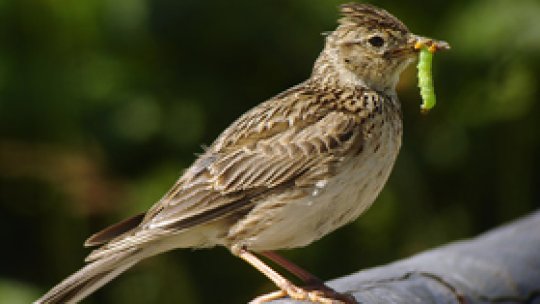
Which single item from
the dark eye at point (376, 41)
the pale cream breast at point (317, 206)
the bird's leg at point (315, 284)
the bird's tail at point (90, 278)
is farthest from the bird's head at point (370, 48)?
the bird's tail at point (90, 278)

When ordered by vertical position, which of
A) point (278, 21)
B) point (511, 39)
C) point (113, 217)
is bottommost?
point (113, 217)

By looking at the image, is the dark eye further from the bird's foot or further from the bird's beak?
the bird's foot

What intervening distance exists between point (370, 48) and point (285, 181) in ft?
2.60

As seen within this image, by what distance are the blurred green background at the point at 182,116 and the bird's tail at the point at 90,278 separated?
1943mm

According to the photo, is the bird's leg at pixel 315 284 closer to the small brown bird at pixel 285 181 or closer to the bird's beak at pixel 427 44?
the small brown bird at pixel 285 181

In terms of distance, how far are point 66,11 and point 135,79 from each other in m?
0.60

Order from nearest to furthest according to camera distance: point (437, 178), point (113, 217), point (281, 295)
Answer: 1. point (281, 295)
2. point (113, 217)
3. point (437, 178)

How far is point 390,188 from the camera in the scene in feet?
23.7

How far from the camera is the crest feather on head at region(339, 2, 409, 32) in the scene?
521cm

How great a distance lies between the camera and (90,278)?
4.73 metres

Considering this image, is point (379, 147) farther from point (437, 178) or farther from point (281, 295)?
point (437, 178)

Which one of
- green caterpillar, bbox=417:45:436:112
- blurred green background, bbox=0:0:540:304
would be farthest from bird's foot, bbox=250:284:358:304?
blurred green background, bbox=0:0:540:304

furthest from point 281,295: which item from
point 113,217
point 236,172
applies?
point 113,217

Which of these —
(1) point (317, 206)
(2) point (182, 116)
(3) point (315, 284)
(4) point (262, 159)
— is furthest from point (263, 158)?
(2) point (182, 116)
